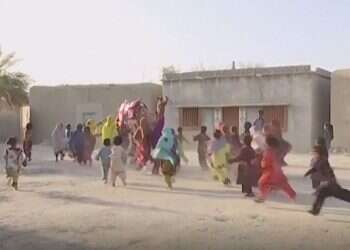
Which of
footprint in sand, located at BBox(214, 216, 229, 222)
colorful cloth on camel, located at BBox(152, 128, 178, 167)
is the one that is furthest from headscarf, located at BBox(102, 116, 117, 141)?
footprint in sand, located at BBox(214, 216, 229, 222)

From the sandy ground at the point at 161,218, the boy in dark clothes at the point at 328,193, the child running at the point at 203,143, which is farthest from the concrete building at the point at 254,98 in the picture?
the boy in dark clothes at the point at 328,193

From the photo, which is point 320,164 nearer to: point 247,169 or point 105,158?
point 247,169

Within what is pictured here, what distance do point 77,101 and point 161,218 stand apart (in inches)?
897

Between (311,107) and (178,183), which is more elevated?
(311,107)

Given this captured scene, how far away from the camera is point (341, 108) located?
82.7 ft

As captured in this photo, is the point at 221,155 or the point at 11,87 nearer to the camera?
the point at 221,155

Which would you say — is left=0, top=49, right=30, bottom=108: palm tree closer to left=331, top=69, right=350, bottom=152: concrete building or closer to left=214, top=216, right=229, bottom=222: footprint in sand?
left=331, top=69, right=350, bottom=152: concrete building

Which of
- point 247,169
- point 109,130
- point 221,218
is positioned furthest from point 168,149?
point 109,130

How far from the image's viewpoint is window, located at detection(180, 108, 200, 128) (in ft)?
92.5

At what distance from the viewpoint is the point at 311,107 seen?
25531 millimetres

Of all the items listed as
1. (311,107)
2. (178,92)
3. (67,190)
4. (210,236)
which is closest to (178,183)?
(67,190)

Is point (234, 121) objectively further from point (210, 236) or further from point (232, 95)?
point (210, 236)

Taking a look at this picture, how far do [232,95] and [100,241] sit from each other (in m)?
19.7

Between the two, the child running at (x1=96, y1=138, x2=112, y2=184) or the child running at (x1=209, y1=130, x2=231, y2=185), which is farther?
the child running at (x1=96, y1=138, x2=112, y2=184)
